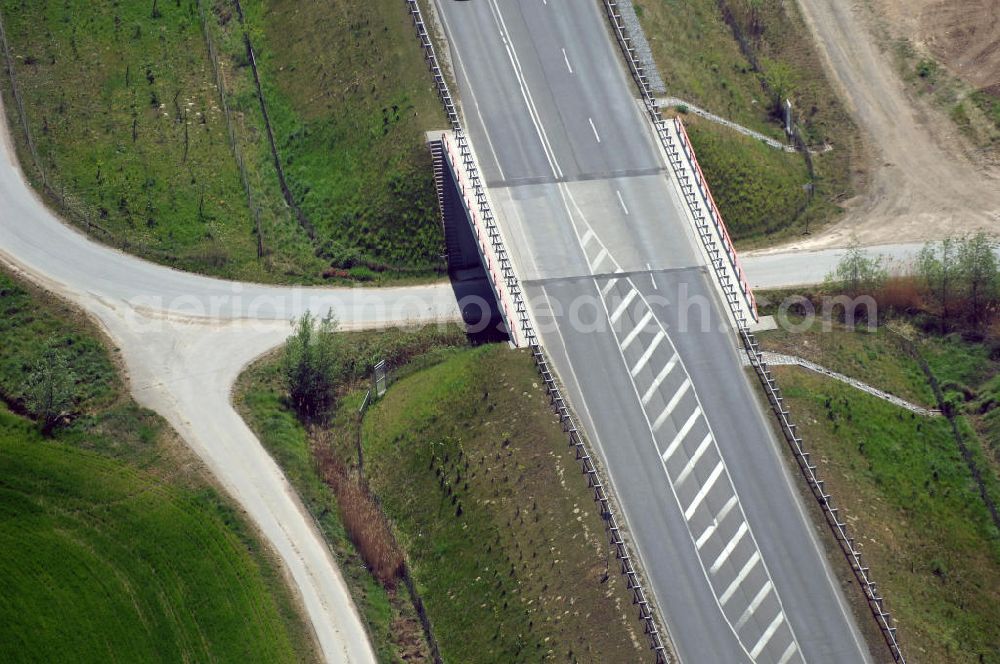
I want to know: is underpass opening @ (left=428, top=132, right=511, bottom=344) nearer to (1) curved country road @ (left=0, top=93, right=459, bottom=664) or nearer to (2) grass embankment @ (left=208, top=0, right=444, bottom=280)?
(2) grass embankment @ (left=208, top=0, right=444, bottom=280)

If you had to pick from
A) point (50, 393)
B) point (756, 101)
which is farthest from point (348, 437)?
point (756, 101)

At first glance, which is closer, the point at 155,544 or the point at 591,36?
the point at 155,544

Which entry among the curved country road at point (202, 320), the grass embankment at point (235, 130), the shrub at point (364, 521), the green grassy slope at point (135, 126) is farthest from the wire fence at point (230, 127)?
the shrub at point (364, 521)

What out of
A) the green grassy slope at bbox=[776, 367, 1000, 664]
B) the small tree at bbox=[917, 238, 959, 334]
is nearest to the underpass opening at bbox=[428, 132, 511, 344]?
the green grassy slope at bbox=[776, 367, 1000, 664]

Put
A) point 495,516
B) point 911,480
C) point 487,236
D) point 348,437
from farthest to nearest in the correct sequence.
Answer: point 487,236 → point 348,437 → point 911,480 → point 495,516

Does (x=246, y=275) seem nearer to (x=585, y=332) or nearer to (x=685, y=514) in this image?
(x=585, y=332)

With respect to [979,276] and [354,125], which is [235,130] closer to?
[354,125]

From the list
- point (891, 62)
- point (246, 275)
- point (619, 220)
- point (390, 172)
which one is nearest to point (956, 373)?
point (619, 220)

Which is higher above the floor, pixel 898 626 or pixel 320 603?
pixel 320 603
